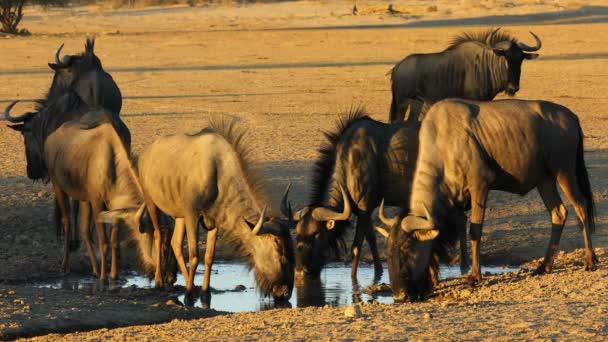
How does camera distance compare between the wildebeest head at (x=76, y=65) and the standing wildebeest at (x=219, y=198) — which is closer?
the standing wildebeest at (x=219, y=198)

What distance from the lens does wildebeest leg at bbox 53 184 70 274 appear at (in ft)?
31.7

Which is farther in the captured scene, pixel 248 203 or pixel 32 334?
pixel 248 203

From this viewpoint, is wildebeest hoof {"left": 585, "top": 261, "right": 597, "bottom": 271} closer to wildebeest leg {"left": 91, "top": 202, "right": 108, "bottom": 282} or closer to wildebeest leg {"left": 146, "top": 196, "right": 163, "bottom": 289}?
wildebeest leg {"left": 146, "top": 196, "right": 163, "bottom": 289}

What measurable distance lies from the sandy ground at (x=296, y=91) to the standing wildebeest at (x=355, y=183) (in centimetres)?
53

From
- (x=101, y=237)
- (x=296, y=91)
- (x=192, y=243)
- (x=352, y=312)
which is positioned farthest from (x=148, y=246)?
(x=296, y=91)

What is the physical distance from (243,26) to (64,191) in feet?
109

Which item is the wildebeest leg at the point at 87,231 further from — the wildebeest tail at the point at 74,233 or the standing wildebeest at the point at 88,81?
the standing wildebeest at the point at 88,81

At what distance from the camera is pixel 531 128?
8.99m

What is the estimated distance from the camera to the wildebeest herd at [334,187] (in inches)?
336

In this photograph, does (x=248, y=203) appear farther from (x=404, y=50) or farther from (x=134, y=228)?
(x=404, y=50)

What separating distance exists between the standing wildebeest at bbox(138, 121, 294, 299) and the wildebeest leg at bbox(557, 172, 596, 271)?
85.4 inches

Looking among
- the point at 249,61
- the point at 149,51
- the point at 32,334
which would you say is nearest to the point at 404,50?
the point at 249,61

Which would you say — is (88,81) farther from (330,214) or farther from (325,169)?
(330,214)

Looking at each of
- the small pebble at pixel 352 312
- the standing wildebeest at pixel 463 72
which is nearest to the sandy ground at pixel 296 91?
the small pebble at pixel 352 312
